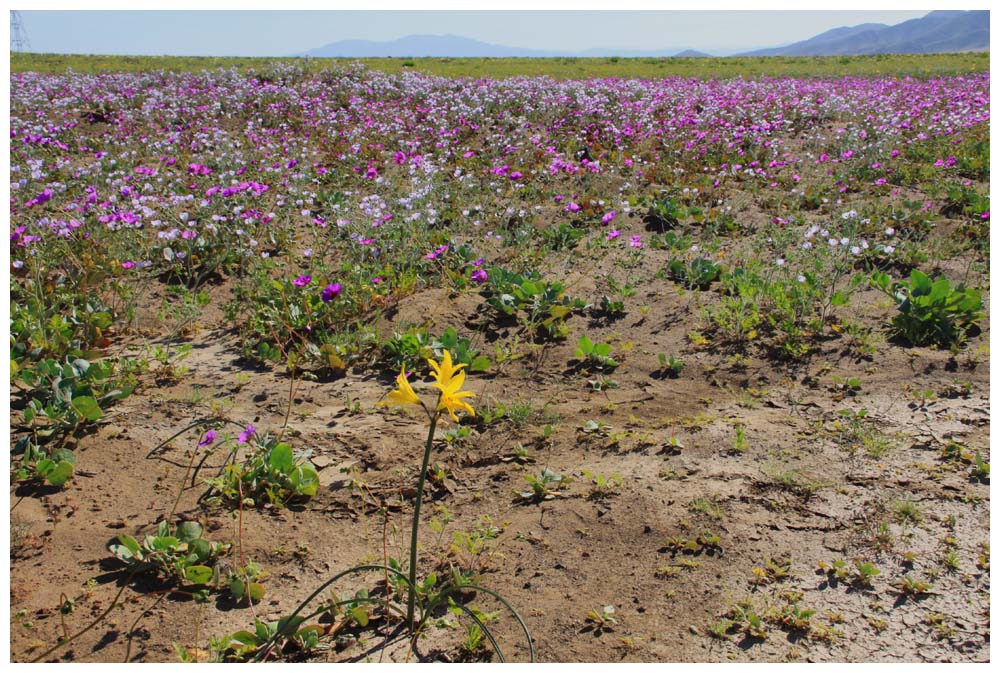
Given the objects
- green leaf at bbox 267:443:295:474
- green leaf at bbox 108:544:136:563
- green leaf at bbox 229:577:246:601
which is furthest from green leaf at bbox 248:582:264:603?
green leaf at bbox 267:443:295:474

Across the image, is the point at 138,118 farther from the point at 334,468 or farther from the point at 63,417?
the point at 334,468

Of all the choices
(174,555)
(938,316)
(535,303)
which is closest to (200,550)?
(174,555)

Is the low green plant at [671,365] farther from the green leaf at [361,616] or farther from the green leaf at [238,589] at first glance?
the green leaf at [238,589]

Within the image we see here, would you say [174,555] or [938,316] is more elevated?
[938,316]

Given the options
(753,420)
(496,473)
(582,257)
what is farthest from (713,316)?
(496,473)

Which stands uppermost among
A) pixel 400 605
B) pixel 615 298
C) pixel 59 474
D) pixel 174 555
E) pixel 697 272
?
pixel 697 272

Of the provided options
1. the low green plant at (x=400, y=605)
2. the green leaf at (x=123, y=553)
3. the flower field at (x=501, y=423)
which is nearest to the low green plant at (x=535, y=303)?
the flower field at (x=501, y=423)

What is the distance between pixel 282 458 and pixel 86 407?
1145 mm

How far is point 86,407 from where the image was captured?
328cm

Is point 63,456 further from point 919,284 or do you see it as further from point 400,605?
point 919,284

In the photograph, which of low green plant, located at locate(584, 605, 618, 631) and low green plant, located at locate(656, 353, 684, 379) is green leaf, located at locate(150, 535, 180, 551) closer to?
low green plant, located at locate(584, 605, 618, 631)

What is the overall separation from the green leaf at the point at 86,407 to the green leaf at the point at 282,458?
1.05 meters

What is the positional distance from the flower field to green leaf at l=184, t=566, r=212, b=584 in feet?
0.04

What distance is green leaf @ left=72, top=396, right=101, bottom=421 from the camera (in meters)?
3.27
